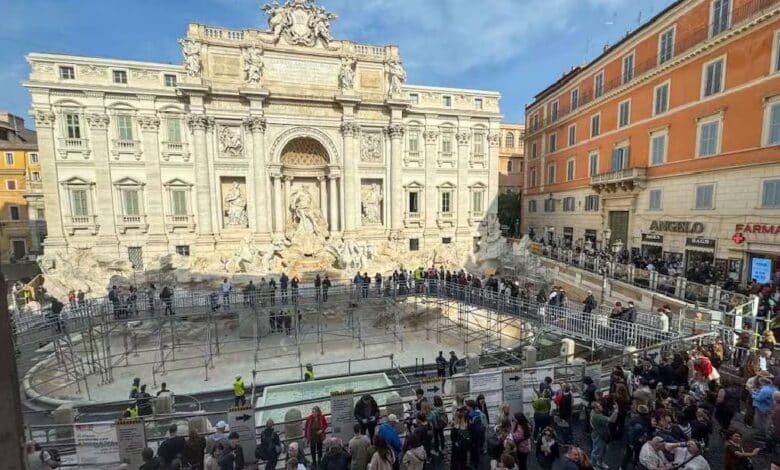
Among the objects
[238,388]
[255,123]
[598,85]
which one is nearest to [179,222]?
[255,123]

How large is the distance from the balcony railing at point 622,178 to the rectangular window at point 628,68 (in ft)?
19.6

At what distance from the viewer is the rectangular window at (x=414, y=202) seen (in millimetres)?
30391

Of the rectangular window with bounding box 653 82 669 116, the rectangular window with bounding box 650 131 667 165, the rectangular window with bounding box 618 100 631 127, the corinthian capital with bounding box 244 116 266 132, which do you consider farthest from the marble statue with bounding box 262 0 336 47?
the rectangular window with bounding box 650 131 667 165

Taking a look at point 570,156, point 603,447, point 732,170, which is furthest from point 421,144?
point 603,447

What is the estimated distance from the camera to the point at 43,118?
22594 millimetres

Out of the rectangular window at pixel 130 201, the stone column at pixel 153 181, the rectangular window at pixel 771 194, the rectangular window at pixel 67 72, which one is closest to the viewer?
the rectangular window at pixel 771 194

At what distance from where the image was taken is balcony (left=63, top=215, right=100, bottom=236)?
23688 millimetres

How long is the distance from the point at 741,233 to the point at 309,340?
66.9 feet

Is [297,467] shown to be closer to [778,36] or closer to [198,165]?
[778,36]

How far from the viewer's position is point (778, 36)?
48.9 feet

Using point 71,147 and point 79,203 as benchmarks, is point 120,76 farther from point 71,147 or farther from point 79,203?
point 79,203

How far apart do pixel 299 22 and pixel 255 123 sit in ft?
25.4

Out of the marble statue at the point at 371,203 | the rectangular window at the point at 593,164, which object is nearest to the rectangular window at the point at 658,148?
the rectangular window at the point at 593,164

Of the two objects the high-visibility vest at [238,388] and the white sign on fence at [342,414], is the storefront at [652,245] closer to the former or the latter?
the white sign on fence at [342,414]
